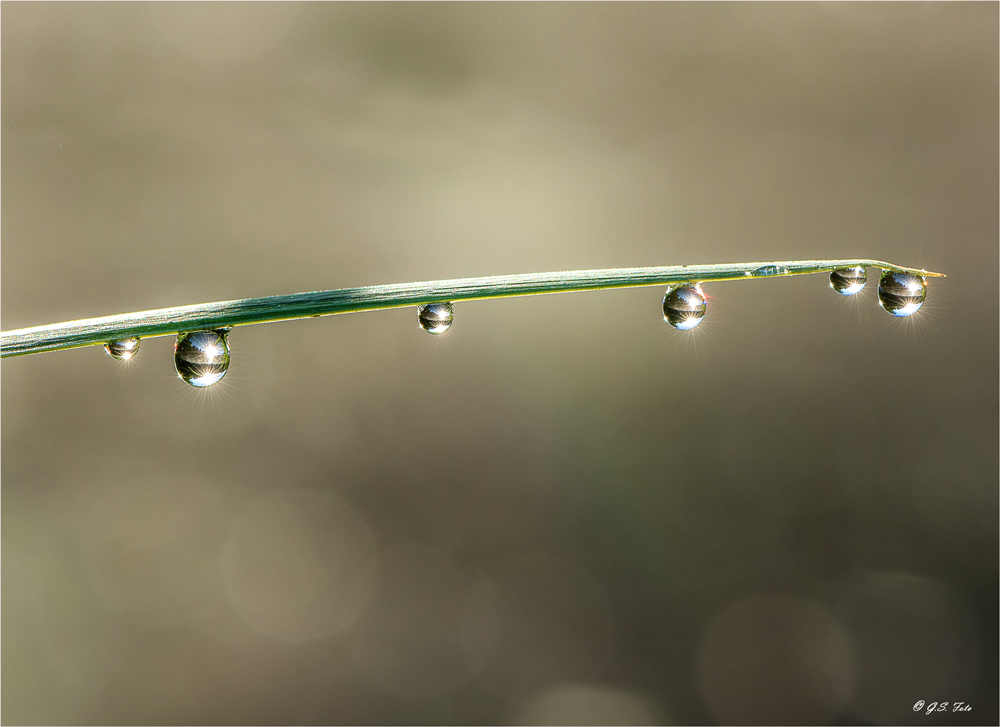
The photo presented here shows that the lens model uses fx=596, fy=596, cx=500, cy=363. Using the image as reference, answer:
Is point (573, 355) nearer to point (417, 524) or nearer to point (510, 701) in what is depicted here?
point (417, 524)

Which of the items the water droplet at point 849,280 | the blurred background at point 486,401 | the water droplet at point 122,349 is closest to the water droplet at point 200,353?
the water droplet at point 122,349

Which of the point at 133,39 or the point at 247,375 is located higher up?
the point at 133,39

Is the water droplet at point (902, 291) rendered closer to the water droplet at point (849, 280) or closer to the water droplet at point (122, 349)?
the water droplet at point (849, 280)

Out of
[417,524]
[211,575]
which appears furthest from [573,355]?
[211,575]

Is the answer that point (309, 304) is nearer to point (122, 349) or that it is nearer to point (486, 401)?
point (122, 349)

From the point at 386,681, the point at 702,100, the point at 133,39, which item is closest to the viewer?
the point at 386,681
